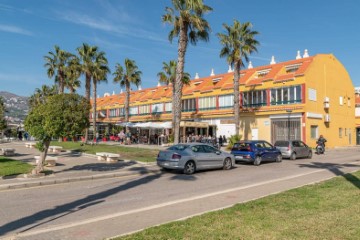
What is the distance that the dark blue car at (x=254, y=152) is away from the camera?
61.1 ft

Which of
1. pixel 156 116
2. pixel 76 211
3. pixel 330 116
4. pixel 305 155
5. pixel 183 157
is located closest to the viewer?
pixel 76 211

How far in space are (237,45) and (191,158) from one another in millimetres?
19674

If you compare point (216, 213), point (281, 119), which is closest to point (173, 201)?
point (216, 213)

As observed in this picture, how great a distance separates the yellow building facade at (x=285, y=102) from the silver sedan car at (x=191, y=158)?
754 inches

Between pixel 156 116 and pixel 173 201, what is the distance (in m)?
45.7

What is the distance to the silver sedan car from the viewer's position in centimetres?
1443

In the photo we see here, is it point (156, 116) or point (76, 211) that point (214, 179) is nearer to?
point (76, 211)

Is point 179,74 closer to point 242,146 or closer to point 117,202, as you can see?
point 242,146

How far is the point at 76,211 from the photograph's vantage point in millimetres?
7707

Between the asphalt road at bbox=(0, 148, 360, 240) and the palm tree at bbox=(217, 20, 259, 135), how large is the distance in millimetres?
18066

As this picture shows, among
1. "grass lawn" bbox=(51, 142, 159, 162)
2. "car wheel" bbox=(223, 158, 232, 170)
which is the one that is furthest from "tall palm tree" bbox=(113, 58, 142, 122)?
"car wheel" bbox=(223, 158, 232, 170)

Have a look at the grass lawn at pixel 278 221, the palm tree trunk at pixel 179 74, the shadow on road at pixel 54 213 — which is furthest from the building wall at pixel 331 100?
the shadow on road at pixel 54 213

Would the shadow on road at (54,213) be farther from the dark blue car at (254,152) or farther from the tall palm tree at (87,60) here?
the tall palm tree at (87,60)

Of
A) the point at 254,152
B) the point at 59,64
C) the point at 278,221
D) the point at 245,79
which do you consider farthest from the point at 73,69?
the point at 278,221
